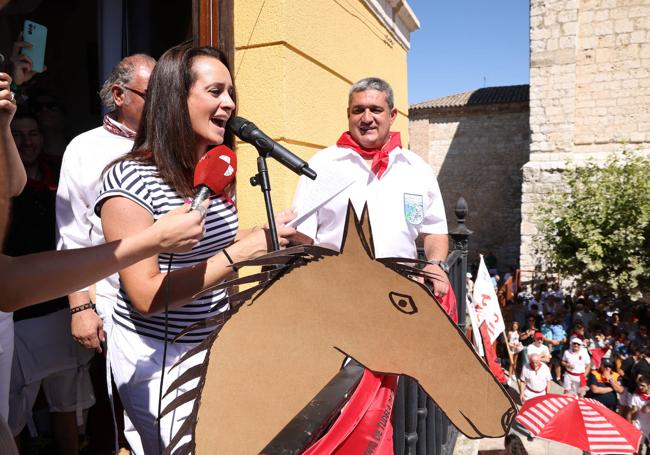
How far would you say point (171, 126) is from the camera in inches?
58.3

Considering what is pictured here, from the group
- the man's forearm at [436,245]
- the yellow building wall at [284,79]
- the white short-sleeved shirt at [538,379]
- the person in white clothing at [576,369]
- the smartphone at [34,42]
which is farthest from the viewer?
the person in white clothing at [576,369]

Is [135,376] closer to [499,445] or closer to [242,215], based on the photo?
[242,215]

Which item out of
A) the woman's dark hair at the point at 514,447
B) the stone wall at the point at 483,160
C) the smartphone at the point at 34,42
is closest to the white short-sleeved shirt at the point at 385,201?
the smartphone at the point at 34,42

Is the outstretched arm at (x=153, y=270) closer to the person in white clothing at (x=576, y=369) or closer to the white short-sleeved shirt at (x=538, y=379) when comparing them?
the white short-sleeved shirt at (x=538, y=379)

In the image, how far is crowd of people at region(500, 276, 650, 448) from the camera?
6.75 meters

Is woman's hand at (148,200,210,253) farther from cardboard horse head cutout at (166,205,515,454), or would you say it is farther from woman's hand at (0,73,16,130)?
woman's hand at (0,73,16,130)

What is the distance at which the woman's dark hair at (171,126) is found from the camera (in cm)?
148

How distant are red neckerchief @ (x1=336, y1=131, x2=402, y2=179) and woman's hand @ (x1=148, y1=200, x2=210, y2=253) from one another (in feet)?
4.13

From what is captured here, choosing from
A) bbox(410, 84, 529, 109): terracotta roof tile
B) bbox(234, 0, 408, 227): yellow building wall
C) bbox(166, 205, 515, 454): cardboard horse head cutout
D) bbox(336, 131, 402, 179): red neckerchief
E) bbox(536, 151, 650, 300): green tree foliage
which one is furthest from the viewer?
bbox(410, 84, 529, 109): terracotta roof tile

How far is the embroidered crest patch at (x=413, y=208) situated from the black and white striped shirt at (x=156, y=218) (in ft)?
2.81

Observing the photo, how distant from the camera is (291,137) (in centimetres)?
318

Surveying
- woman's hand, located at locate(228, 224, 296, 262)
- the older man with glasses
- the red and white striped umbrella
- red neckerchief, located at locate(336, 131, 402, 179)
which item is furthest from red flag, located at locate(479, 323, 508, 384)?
woman's hand, located at locate(228, 224, 296, 262)

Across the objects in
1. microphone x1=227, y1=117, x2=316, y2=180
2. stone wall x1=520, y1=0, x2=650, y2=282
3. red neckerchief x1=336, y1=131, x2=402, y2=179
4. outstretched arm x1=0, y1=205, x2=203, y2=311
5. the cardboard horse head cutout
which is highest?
stone wall x1=520, y1=0, x2=650, y2=282

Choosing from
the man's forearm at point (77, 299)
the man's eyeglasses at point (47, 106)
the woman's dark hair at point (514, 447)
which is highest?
the man's eyeglasses at point (47, 106)
